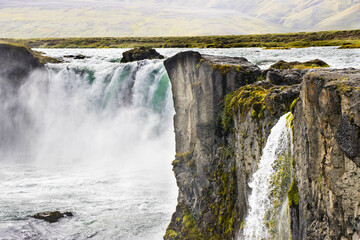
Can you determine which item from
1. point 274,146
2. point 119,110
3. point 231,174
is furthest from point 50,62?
point 274,146

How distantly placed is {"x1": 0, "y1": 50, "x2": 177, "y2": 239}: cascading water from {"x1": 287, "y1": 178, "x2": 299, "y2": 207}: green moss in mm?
11562

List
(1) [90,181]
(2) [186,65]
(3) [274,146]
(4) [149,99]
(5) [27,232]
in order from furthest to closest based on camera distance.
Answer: (4) [149,99]
(1) [90,181]
(5) [27,232]
(2) [186,65]
(3) [274,146]

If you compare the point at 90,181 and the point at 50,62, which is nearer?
the point at 90,181

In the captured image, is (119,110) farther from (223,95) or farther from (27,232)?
(223,95)

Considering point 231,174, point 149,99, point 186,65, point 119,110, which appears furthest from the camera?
point 119,110

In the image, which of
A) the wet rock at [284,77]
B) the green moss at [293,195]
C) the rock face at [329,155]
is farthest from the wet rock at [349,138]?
the wet rock at [284,77]

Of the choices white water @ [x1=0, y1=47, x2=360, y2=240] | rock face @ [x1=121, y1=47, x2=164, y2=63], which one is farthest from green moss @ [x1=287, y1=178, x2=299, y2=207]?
rock face @ [x1=121, y1=47, x2=164, y2=63]

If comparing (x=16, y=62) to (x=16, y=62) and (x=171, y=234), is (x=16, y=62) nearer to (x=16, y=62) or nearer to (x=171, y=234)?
(x=16, y=62)

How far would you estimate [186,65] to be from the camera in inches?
757

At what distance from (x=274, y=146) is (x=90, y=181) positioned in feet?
67.2

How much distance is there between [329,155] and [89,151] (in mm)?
29983

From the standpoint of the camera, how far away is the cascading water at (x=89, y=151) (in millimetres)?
22844

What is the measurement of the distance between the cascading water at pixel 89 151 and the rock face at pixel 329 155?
12640 mm

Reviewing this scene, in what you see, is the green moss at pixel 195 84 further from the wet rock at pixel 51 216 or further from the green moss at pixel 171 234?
the wet rock at pixel 51 216
